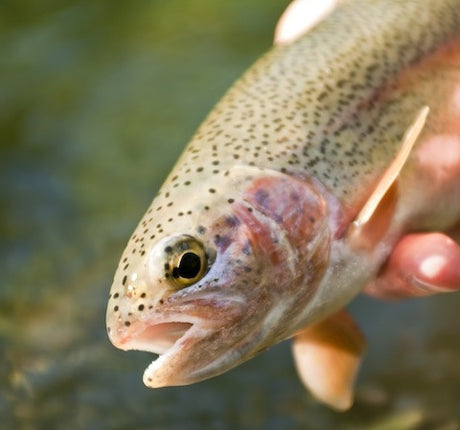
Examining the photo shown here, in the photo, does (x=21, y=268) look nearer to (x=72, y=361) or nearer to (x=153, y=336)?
(x=72, y=361)

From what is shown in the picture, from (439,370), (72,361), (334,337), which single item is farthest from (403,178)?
(72,361)

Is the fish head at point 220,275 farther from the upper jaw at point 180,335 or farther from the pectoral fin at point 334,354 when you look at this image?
the pectoral fin at point 334,354

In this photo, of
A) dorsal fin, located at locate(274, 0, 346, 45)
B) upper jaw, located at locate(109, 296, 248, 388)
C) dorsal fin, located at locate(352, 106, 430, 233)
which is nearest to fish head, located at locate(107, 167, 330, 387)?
upper jaw, located at locate(109, 296, 248, 388)

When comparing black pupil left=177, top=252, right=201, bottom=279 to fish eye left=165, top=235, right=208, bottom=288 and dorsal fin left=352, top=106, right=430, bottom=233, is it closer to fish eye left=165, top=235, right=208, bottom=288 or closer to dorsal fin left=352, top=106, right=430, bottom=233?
fish eye left=165, top=235, right=208, bottom=288

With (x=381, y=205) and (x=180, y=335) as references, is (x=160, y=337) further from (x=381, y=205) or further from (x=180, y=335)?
(x=381, y=205)

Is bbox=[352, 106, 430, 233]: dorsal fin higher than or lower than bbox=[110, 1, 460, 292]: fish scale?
lower

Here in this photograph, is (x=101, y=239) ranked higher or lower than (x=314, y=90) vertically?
lower
